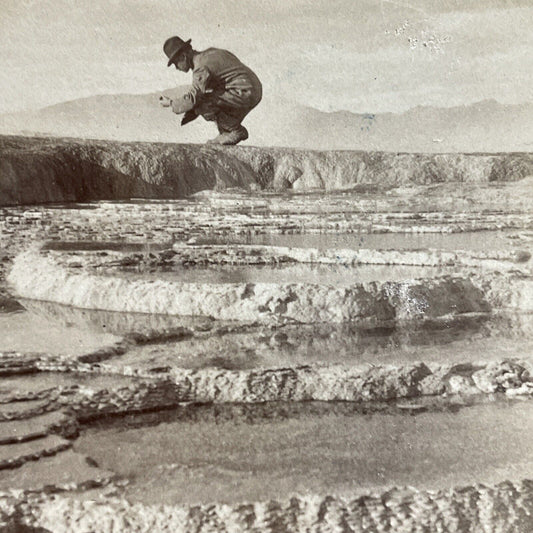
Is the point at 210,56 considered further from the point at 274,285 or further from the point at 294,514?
the point at 294,514

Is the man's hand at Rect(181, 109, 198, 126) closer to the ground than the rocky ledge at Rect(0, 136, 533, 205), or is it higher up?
higher up

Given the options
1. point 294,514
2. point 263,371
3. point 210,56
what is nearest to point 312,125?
point 210,56

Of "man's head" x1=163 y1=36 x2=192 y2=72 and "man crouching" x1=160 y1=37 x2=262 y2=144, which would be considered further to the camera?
"man crouching" x1=160 y1=37 x2=262 y2=144

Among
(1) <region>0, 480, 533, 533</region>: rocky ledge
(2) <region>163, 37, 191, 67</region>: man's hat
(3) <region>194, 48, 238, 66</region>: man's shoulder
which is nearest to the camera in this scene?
(1) <region>0, 480, 533, 533</region>: rocky ledge

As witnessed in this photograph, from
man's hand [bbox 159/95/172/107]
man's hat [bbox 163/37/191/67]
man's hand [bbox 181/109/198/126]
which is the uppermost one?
man's hat [bbox 163/37/191/67]

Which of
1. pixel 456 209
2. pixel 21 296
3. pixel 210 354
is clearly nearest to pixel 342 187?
pixel 456 209

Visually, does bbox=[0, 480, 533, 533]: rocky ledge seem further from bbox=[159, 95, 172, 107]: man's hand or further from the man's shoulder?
bbox=[159, 95, 172, 107]: man's hand

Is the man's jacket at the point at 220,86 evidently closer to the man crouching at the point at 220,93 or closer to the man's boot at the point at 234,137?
the man crouching at the point at 220,93

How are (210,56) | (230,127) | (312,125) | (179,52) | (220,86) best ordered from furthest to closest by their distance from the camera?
(230,127)
(220,86)
(312,125)
(210,56)
(179,52)

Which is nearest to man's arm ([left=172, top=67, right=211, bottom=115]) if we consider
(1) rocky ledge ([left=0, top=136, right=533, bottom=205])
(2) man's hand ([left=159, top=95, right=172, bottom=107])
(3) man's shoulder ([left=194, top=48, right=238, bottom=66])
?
(2) man's hand ([left=159, top=95, right=172, bottom=107])
